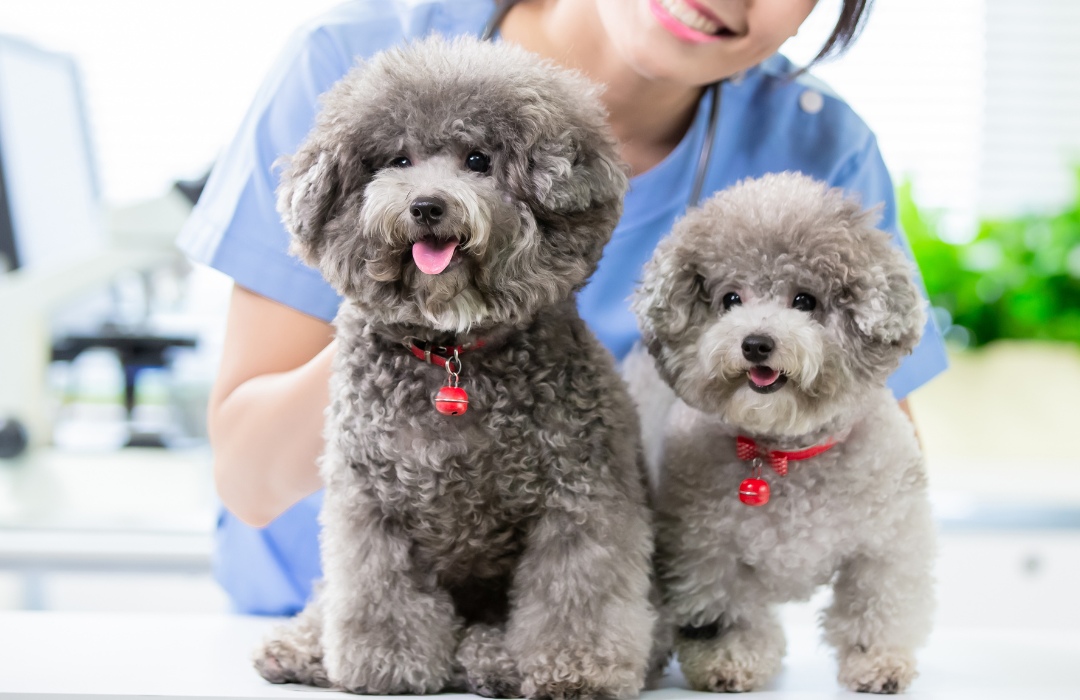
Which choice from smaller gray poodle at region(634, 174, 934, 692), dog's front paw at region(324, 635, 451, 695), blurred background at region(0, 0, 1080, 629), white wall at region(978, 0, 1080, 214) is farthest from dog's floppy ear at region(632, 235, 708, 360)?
white wall at region(978, 0, 1080, 214)

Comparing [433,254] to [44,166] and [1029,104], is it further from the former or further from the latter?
[1029,104]

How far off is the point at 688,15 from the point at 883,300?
438 mm

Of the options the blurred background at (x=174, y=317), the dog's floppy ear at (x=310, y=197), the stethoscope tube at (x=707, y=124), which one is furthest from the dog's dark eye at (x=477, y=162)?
the blurred background at (x=174, y=317)

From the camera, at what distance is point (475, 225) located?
0.84 metres

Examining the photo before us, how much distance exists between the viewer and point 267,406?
45.6 inches

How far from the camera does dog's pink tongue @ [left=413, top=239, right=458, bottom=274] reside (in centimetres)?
85

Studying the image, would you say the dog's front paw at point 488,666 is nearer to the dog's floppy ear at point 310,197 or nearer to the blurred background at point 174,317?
the dog's floppy ear at point 310,197

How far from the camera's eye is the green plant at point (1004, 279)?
9.83 ft

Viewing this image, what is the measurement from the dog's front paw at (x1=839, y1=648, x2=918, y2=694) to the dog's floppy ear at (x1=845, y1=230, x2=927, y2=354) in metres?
0.32

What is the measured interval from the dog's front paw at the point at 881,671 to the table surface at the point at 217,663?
24 mm

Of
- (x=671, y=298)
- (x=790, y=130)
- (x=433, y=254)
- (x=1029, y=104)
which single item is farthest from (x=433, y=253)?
(x=1029, y=104)

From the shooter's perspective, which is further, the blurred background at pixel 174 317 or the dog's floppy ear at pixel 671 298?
the blurred background at pixel 174 317

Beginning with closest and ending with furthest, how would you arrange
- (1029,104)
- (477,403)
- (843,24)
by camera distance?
(477,403)
(843,24)
(1029,104)

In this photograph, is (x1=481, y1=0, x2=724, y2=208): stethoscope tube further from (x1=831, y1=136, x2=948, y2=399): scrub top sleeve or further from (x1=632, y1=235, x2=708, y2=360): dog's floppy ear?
(x1=632, y1=235, x2=708, y2=360): dog's floppy ear
